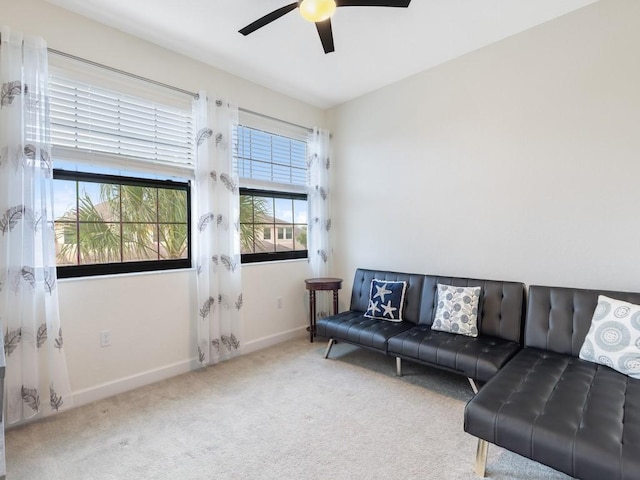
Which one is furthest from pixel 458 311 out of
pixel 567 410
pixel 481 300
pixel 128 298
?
pixel 128 298

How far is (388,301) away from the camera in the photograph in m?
3.14

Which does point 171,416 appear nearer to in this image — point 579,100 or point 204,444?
point 204,444

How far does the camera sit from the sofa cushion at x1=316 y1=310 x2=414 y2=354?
275 centimetres

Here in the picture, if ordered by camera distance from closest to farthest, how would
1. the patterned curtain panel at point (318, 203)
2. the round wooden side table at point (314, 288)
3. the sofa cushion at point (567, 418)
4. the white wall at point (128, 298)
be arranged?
1. the sofa cushion at point (567, 418)
2. the white wall at point (128, 298)
3. the round wooden side table at point (314, 288)
4. the patterned curtain panel at point (318, 203)

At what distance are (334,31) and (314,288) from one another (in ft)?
7.95

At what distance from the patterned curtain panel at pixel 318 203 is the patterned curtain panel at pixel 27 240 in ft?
8.18

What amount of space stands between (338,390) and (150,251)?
1.95 meters

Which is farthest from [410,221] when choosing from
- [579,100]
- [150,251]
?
[150,251]

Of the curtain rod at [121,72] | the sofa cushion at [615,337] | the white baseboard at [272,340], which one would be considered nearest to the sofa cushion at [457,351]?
the sofa cushion at [615,337]

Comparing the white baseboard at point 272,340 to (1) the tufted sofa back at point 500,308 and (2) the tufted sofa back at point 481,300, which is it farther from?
(1) the tufted sofa back at point 500,308

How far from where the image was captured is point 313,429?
2033 mm

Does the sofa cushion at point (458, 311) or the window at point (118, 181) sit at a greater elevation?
the window at point (118, 181)

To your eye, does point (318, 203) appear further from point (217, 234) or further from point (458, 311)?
point (458, 311)

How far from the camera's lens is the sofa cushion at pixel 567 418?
1.27 m
